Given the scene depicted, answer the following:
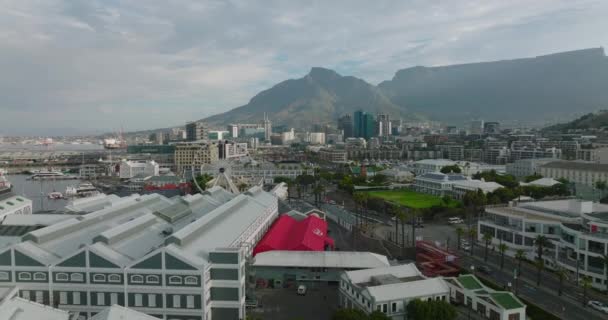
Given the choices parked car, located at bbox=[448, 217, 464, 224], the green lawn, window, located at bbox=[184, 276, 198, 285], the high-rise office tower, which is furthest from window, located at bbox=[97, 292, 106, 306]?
the high-rise office tower

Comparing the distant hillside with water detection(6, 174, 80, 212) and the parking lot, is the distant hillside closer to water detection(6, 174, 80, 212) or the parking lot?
the parking lot

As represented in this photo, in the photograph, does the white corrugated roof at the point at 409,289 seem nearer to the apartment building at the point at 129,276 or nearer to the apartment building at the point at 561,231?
the apartment building at the point at 129,276

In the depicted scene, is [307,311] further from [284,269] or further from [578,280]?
[578,280]

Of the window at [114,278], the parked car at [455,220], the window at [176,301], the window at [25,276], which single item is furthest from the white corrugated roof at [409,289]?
the parked car at [455,220]

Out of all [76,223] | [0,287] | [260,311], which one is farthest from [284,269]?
[0,287]

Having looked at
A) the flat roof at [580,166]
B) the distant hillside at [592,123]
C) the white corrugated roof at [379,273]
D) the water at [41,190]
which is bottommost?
the water at [41,190]
